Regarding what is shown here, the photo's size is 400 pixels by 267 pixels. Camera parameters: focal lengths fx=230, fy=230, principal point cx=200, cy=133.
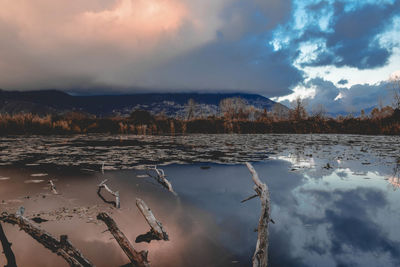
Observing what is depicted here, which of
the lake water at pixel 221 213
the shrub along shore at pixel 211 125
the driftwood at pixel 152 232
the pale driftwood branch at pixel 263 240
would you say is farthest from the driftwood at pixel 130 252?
the shrub along shore at pixel 211 125

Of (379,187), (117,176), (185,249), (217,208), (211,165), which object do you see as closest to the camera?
(185,249)

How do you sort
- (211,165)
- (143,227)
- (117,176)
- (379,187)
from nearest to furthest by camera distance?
(143,227)
(379,187)
(117,176)
(211,165)

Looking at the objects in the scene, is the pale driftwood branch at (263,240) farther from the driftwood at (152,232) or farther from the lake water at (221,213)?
the driftwood at (152,232)

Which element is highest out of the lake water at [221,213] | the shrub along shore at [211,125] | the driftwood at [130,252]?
the shrub along shore at [211,125]

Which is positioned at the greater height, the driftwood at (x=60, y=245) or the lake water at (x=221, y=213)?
the driftwood at (x=60, y=245)

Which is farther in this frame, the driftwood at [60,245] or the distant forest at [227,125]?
the distant forest at [227,125]

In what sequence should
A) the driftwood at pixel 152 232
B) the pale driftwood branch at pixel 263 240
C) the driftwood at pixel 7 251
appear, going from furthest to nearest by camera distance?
the driftwood at pixel 152 232 < the driftwood at pixel 7 251 < the pale driftwood branch at pixel 263 240

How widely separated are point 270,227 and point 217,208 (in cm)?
188

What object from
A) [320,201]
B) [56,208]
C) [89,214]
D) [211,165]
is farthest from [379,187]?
[56,208]

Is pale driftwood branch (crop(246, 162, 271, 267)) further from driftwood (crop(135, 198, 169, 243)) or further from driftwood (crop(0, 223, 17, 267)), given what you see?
driftwood (crop(0, 223, 17, 267))

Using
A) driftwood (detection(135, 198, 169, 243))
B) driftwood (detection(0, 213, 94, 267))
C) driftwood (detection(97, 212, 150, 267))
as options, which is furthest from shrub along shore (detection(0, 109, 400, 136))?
driftwood (detection(97, 212, 150, 267))

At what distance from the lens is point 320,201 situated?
7.91m

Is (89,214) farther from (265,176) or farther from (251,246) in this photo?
(265,176)

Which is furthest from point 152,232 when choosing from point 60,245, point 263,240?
point 263,240
